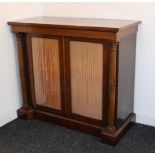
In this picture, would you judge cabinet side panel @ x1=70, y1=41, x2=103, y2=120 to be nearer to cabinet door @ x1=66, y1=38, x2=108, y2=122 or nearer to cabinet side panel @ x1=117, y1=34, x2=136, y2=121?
cabinet door @ x1=66, y1=38, x2=108, y2=122

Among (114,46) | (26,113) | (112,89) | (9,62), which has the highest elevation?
(114,46)

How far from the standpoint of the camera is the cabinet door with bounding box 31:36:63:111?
7.29ft

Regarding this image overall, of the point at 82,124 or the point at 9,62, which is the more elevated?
the point at 9,62

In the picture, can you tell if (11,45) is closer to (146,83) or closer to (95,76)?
(95,76)

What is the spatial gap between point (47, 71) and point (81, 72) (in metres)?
0.35

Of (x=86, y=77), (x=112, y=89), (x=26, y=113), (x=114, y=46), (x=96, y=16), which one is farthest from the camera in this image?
(x=26, y=113)

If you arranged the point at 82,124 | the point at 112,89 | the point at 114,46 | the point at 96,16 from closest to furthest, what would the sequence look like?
1. the point at 114,46
2. the point at 112,89
3. the point at 82,124
4. the point at 96,16

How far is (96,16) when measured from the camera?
2350 millimetres

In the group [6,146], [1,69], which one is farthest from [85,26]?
[6,146]

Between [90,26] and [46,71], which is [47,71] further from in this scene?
[90,26]

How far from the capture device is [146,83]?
2.28 m

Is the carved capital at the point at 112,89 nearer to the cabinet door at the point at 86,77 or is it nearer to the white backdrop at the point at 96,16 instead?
the cabinet door at the point at 86,77

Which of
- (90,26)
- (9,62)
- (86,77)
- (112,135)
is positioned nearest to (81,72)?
(86,77)

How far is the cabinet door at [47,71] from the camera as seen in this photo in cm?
222
